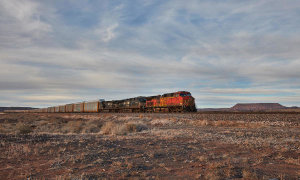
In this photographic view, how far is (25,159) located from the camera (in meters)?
8.30

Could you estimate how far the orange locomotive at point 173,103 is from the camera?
115 ft

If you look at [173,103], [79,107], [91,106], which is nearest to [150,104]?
[173,103]

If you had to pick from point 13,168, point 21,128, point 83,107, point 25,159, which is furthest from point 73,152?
point 83,107

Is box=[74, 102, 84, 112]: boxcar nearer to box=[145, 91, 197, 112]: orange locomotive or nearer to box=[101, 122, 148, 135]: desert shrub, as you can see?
box=[145, 91, 197, 112]: orange locomotive

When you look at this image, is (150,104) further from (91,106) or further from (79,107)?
(79,107)

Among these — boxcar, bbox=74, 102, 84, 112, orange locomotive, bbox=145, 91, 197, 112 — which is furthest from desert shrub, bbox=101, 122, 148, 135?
boxcar, bbox=74, 102, 84, 112

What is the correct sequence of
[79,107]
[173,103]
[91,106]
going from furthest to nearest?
1. [79,107]
2. [91,106]
3. [173,103]

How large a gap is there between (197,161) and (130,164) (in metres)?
2.35

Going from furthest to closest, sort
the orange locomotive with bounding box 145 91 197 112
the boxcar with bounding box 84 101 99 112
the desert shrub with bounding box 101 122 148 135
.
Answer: the boxcar with bounding box 84 101 99 112 < the orange locomotive with bounding box 145 91 197 112 < the desert shrub with bounding box 101 122 148 135

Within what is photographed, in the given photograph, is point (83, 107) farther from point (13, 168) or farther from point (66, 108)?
point (13, 168)

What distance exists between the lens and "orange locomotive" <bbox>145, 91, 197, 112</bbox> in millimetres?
35094

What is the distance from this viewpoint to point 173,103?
37.3m

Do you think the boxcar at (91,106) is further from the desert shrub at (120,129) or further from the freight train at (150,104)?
the desert shrub at (120,129)

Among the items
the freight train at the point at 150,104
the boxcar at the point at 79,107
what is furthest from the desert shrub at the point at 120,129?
the boxcar at the point at 79,107
